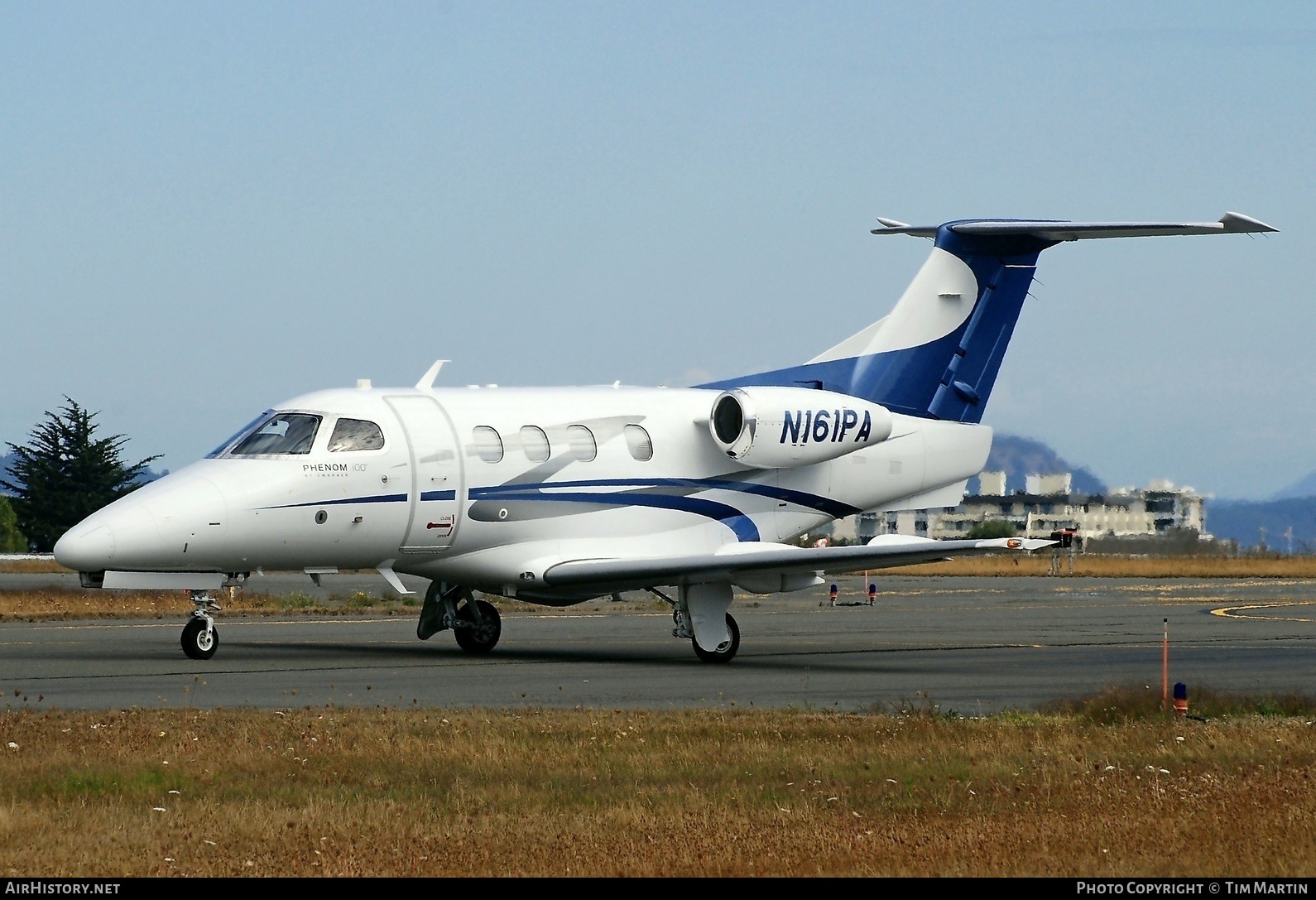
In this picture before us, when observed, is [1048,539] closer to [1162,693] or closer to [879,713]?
[1162,693]

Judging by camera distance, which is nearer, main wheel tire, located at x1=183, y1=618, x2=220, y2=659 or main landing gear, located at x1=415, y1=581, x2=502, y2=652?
main wheel tire, located at x1=183, y1=618, x2=220, y2=659

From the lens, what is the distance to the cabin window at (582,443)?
2353 cm

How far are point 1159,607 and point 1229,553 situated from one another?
131 feet

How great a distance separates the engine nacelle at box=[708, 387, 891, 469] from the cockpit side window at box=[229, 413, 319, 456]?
226 inches

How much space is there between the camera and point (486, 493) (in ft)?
74.5

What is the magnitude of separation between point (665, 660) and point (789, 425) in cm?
380

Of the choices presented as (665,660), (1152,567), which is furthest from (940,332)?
(1152,567)

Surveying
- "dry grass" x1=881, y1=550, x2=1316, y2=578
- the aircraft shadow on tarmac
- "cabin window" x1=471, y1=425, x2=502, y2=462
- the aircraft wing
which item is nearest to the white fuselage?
"cabin window" x1=471, y1=425, x2=502, y2=462

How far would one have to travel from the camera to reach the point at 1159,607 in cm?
3928

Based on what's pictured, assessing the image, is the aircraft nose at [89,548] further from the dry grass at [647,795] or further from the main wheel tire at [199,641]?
the dry grass at [647,795]

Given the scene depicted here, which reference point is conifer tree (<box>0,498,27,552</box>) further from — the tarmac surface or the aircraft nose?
the aircraft nose

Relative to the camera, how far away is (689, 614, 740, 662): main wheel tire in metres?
22.9

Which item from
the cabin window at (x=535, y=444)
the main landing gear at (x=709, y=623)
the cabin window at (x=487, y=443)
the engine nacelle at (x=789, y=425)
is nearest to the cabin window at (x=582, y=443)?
the cabin window at (x=535, y=444)
